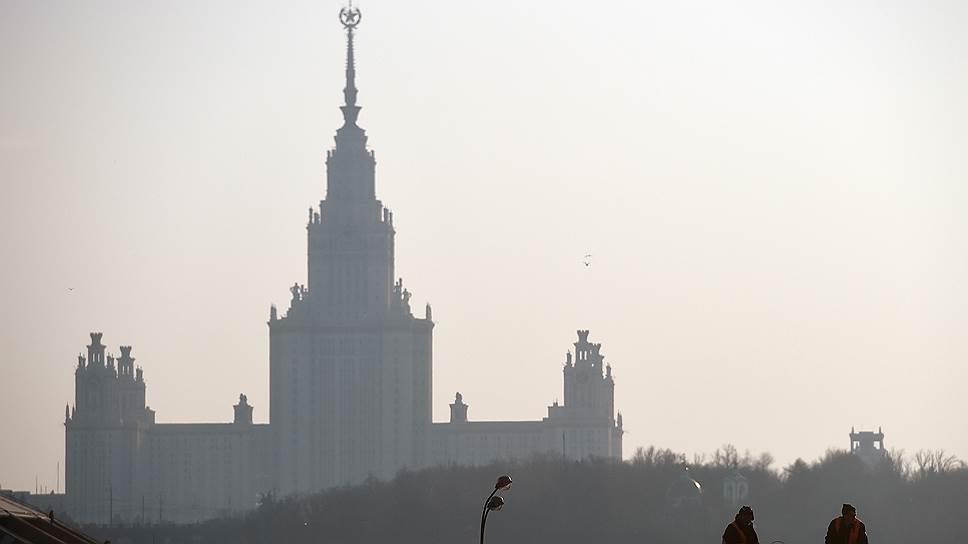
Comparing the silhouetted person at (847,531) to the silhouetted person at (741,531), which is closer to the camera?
the silhouetted person at (741,531)

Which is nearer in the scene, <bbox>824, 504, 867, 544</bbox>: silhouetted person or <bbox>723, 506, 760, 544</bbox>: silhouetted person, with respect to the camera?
<bbox>723, 506, 760, 544</bbox>: silhouetted person

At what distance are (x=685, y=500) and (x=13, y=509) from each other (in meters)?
153

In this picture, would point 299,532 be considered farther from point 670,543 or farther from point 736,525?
point 736,525

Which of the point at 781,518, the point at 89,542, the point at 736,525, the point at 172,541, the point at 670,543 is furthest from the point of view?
the point at 172,541

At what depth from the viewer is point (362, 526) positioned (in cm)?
19575

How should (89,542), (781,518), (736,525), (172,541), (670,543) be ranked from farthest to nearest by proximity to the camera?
(172,541), (781,518), (670,543), (89,542), (736,525)

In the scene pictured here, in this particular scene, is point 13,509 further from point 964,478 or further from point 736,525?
point 964,478

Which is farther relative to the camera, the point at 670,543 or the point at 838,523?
the point at 670,543

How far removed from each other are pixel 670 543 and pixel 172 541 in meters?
42.8

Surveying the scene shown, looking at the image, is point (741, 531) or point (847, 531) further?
point (847, 531)

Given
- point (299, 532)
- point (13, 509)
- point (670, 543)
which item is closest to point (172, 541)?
point (299, 532)

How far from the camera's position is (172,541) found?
199375 mm

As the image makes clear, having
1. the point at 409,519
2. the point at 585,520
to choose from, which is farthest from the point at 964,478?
the point at 409,519

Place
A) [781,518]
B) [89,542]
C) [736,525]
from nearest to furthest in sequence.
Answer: [736,525]
[89,542]
[781,518]
